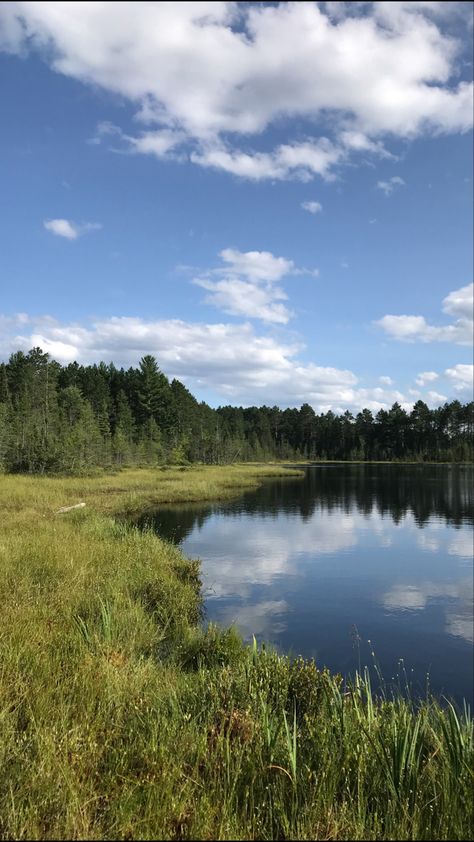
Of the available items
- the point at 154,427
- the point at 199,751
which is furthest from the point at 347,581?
the point at 154,427

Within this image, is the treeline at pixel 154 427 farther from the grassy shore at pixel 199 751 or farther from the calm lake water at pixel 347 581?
the grassy shore at pixel 199 751

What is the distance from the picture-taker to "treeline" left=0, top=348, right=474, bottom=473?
57688mm

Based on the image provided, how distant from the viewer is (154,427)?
98.0 metres

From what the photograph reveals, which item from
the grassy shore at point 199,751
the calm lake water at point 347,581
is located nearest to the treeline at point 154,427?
the calm lake water at point 347,581

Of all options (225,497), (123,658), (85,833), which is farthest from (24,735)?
(225,497)

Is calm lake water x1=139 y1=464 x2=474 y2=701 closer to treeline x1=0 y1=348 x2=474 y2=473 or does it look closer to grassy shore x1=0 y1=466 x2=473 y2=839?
grassy shore x1=0 y1=466 x2=473 y2=839

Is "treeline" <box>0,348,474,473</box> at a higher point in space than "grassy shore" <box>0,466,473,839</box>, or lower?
higher

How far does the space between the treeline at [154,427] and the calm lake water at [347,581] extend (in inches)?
916

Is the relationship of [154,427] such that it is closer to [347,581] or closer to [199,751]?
[347,581]

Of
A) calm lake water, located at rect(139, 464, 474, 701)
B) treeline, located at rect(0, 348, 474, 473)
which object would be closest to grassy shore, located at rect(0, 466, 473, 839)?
calm lake water, located at rect(139, 464, 474, 701)

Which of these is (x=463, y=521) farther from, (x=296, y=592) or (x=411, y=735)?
(x=411, y=735)

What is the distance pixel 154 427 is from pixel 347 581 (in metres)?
81.0

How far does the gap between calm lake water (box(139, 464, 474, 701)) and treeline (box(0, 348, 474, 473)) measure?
2327 centimetres

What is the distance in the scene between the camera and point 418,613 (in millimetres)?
15727
